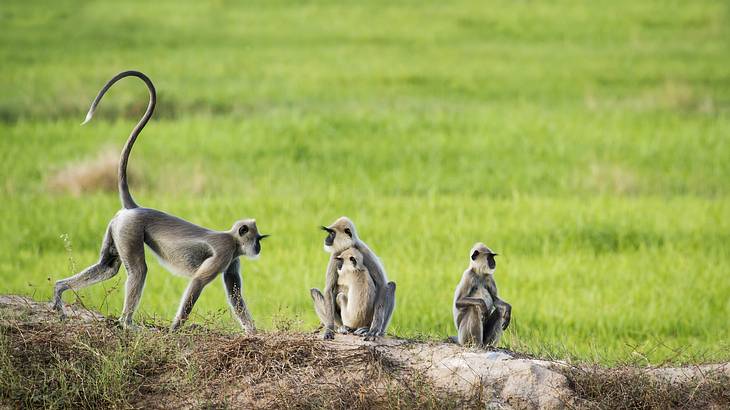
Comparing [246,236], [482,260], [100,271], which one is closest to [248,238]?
[246,236]

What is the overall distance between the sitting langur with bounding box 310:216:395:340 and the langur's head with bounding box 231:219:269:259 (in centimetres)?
56

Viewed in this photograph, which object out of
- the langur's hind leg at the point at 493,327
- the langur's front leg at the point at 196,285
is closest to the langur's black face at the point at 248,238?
the langur's front leg at the point at 196,285

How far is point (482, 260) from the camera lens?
837 cm

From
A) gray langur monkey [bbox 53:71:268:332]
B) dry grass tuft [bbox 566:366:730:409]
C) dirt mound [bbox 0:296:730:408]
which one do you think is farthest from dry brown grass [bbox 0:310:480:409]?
dry grass tuft [bbox 566:366:730:409]

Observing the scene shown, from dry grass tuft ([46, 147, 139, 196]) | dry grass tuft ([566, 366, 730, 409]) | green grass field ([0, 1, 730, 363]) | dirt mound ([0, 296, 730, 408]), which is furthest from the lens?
dry grass tuft ([46, 147, 139, 196])

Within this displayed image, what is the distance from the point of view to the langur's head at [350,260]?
8367 millimetres

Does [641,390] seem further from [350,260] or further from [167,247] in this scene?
[167,247]

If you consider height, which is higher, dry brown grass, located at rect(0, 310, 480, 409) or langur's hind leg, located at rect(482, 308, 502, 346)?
langur's hind leg, located at rect(482, 308, 502, 346)

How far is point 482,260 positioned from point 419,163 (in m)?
12.8

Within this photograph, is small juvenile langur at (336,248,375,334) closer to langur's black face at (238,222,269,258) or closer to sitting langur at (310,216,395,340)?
sitting langur at (310,216,395,340)

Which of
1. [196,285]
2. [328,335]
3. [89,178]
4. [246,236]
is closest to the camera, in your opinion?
[196,285]

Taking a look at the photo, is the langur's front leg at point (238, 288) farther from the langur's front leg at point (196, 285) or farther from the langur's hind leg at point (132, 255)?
the langur's hind leg at point (132, 255)

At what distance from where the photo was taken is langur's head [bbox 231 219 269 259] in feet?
26.7

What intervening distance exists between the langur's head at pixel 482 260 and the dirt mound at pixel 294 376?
636 mm
